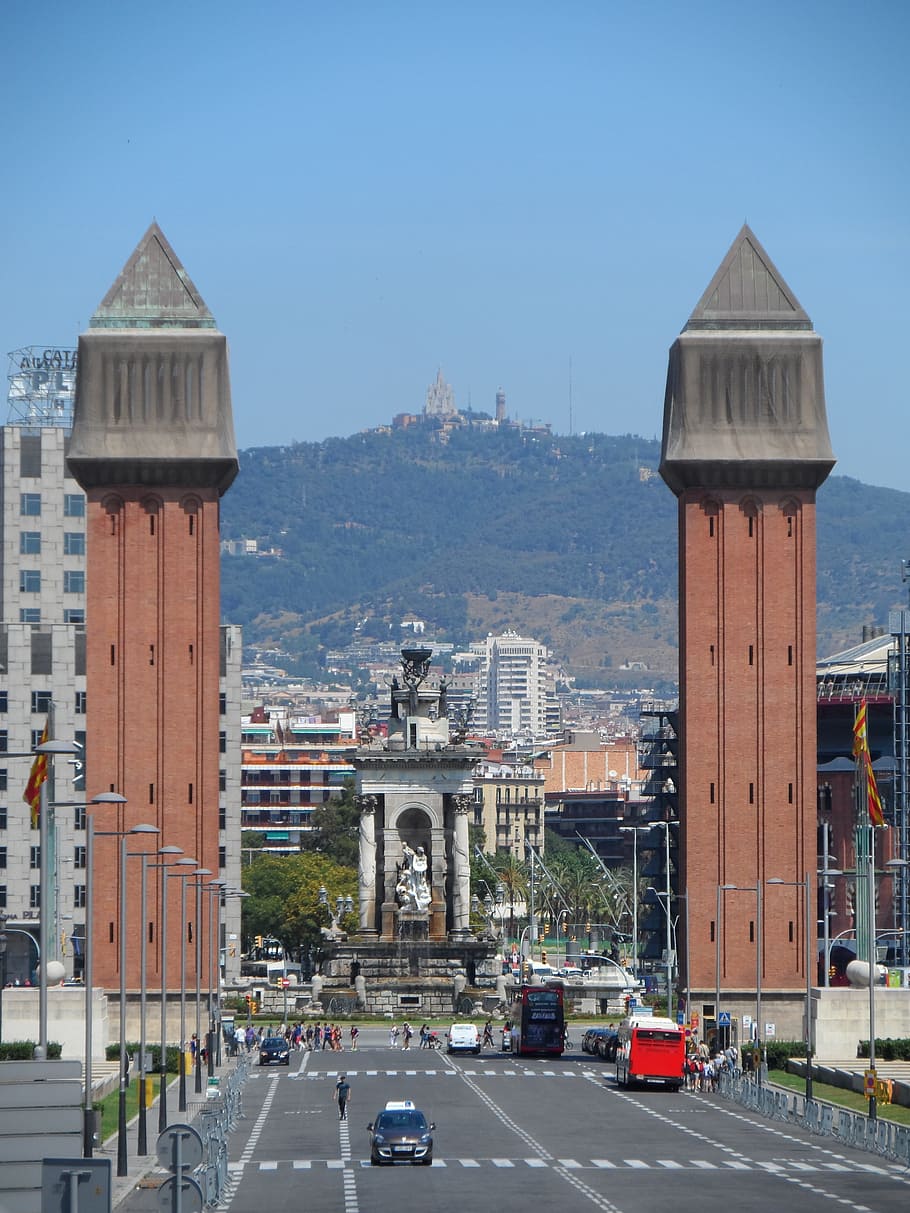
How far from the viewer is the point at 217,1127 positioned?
188ft

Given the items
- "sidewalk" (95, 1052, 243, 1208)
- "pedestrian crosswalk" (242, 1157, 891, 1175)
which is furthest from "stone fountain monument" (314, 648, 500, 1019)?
"pedestrian crosswalk" (242, 1157, 891, 1175)

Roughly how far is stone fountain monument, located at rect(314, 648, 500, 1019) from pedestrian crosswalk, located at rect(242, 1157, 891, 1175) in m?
63.0

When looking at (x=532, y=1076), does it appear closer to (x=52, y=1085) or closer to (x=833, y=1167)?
(x=833, y=1167)

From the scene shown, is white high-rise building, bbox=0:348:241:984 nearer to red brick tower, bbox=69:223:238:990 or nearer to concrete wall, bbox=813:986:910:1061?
red brick tower, bbox=69:223:238:990

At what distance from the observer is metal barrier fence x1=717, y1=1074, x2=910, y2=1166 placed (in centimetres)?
6162

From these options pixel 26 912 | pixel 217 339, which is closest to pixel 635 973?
pixel 26 912

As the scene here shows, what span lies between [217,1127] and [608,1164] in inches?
340

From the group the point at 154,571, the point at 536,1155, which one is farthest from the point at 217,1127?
the point at 154,571

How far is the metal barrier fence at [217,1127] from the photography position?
162 feet

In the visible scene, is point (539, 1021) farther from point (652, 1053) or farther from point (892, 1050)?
point (892, 1050)

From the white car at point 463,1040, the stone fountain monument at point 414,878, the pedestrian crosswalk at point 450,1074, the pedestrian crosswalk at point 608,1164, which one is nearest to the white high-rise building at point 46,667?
the stone fountain monument at point 414,878

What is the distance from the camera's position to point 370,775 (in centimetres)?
13238

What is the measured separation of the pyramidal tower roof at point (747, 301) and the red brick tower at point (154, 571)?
→ 19.4 metres

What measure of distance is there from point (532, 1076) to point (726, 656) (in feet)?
74.9
